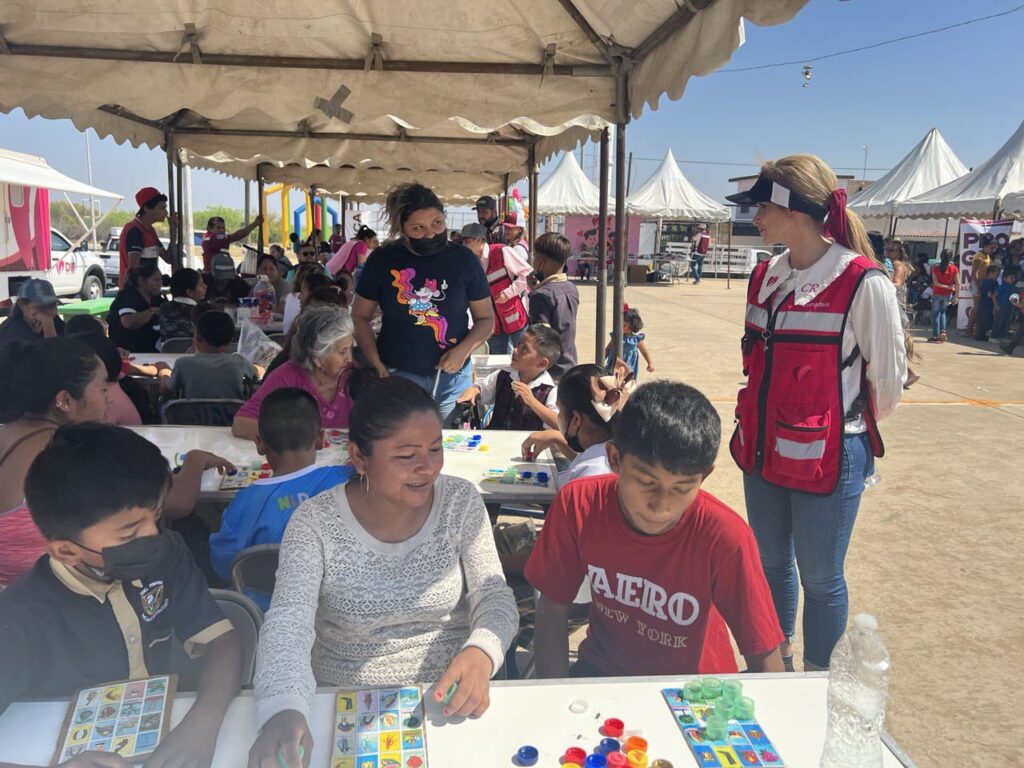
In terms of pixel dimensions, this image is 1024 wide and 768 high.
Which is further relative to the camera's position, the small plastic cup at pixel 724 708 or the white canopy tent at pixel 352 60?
the white canopy tent at pixel 352 60

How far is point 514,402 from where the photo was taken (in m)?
4.24

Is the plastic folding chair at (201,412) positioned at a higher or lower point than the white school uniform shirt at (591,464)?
lower

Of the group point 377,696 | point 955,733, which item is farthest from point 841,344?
point 377,696

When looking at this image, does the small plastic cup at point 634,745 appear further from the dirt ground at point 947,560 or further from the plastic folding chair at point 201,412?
the plastic folding chair at point 201,412

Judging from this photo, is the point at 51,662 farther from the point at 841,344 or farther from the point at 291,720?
the point at 841,344

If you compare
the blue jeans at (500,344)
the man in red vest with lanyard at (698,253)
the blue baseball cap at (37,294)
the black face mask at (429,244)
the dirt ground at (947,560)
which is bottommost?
the dirt ground at (947,560)

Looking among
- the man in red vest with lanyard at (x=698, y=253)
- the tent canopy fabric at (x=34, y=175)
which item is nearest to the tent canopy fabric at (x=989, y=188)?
the man in red vest with lanyard at (x=698, y=253)

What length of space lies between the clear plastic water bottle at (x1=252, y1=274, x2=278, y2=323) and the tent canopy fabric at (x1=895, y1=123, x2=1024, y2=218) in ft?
44.0

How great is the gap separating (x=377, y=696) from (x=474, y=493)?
23.9 inches

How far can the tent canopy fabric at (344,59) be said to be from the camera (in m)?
3.99

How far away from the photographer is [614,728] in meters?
1.45

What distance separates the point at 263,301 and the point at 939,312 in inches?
477

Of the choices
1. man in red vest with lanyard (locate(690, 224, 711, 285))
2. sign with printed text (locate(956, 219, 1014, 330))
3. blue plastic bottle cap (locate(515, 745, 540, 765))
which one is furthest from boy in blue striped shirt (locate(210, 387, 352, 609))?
man in red vest with lanyard (locate(690, 224, 711, 285))

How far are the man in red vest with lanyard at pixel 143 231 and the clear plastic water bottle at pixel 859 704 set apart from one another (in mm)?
7376
